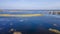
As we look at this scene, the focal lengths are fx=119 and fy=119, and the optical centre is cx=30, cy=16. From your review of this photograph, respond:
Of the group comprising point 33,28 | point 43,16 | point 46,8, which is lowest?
point 33,28

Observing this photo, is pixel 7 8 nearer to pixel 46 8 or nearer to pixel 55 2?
pixel 46 8

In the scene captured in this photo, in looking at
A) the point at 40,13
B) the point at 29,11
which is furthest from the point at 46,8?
the point at 29,11

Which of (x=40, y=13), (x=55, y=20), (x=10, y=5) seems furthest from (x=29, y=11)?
(x=55, y=20)

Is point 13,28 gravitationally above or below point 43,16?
below

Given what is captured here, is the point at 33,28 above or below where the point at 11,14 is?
below

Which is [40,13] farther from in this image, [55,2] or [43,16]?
[55,2]

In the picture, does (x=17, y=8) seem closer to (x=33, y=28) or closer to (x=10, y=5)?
(x=10, y=5)

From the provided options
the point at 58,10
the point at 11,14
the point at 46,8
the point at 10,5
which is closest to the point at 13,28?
the point at 11,14
